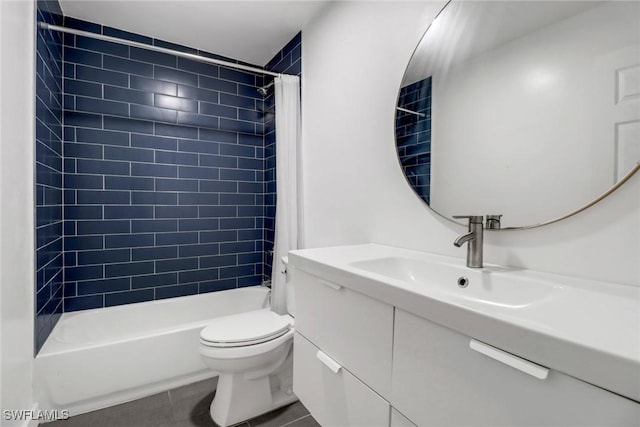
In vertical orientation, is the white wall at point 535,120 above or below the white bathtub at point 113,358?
above

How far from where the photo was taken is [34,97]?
1.53 m

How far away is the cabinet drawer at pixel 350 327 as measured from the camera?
838 millimetres

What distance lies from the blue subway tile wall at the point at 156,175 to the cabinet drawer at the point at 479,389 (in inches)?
87.5

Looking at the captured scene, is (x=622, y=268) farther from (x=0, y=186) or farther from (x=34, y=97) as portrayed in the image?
(x=34, y=97)

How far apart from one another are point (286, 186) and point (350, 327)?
132 cm

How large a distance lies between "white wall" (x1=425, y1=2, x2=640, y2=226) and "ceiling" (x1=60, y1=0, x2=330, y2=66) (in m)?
1.34

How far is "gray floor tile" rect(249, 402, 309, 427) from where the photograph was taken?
1626 mm

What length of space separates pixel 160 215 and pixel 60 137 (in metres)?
0.83

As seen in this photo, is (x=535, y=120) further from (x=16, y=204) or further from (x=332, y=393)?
(x=16, y=204)

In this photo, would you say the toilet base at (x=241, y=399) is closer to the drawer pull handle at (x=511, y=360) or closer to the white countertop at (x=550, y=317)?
the white countertop at (x=550, y=317)

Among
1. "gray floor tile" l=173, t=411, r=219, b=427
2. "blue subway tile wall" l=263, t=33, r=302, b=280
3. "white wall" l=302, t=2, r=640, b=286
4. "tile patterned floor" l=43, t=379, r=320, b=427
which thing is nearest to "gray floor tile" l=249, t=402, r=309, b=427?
→ "tile patterned floor" l=43, t=379, r=320, b=427

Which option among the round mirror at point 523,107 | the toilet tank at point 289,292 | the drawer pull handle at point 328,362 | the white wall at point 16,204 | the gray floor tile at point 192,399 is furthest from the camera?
the toilet tank at point 289,292

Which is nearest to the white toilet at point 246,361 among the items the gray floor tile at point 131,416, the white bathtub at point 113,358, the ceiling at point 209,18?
the gray floor tile at point 131,416

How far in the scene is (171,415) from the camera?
1.67 meters
